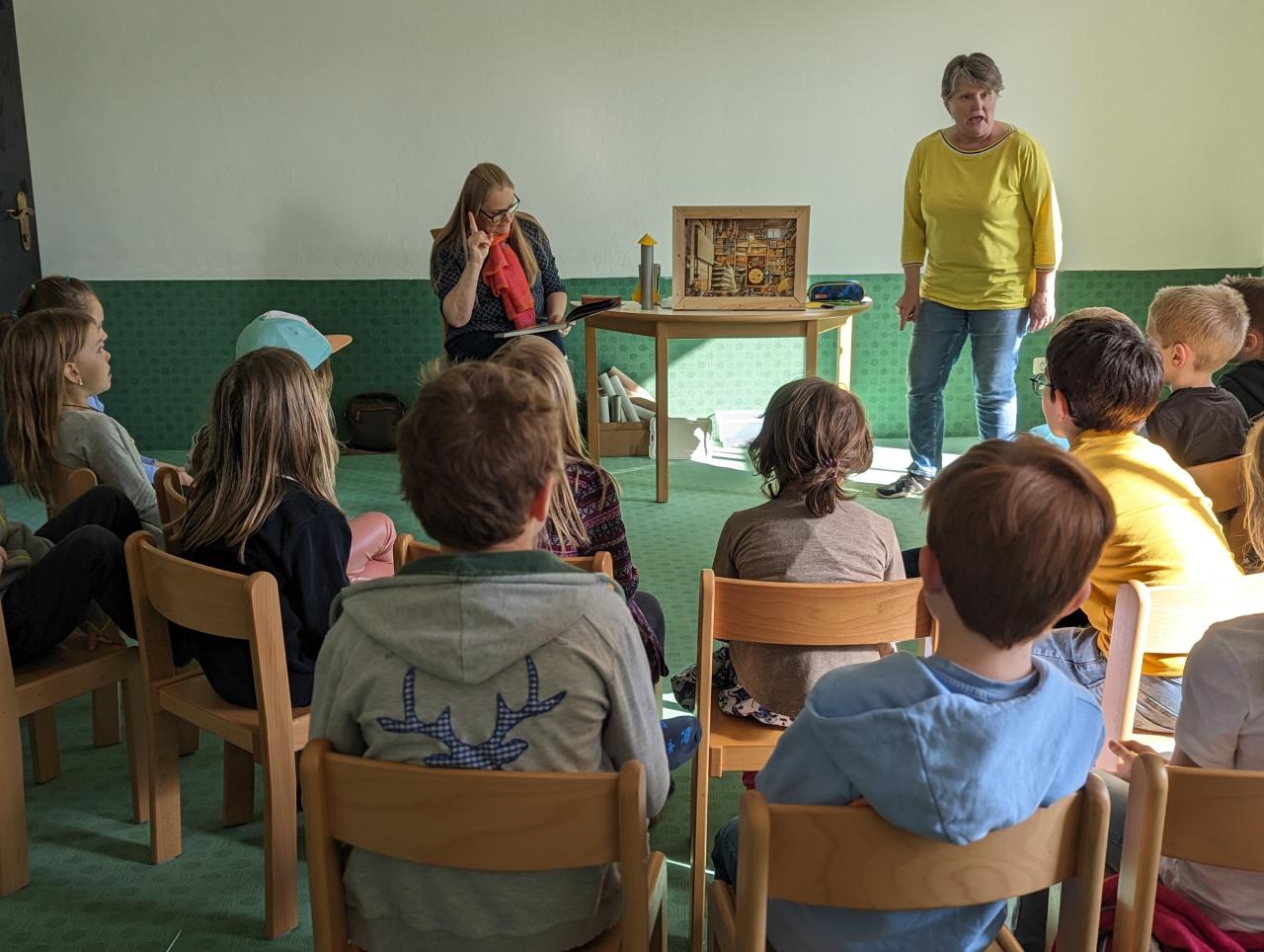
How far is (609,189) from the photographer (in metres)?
5.69

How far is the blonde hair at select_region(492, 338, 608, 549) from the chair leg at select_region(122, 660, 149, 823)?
941 millimetres

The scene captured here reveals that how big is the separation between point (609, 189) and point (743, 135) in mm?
728

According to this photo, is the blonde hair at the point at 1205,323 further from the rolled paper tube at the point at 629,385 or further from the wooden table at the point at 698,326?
the rolled paper tube at the point at 629,385

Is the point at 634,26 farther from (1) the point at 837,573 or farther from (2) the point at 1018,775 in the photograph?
(2) the point at 1018,775

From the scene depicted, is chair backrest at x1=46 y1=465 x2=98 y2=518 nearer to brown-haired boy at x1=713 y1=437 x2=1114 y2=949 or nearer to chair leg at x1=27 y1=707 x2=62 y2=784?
chair leg at x1=27 y1=707 x2=62 y2=784

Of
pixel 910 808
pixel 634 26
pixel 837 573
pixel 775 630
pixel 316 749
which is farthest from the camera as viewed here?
pixel 634 26

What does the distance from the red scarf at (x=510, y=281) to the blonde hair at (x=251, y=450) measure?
2.02 metres

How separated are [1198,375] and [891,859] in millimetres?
2137

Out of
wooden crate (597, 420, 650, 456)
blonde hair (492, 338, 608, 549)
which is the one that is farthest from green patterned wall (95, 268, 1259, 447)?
blonde hair (492, 338, 608, 549)

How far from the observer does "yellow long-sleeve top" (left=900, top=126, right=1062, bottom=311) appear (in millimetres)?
4414

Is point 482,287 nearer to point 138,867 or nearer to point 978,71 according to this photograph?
point 978,71

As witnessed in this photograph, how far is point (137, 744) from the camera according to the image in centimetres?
233

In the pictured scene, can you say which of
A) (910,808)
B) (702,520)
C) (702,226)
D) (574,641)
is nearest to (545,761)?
(574,641)

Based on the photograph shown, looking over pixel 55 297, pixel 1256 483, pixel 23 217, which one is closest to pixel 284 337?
pixel 55 297
